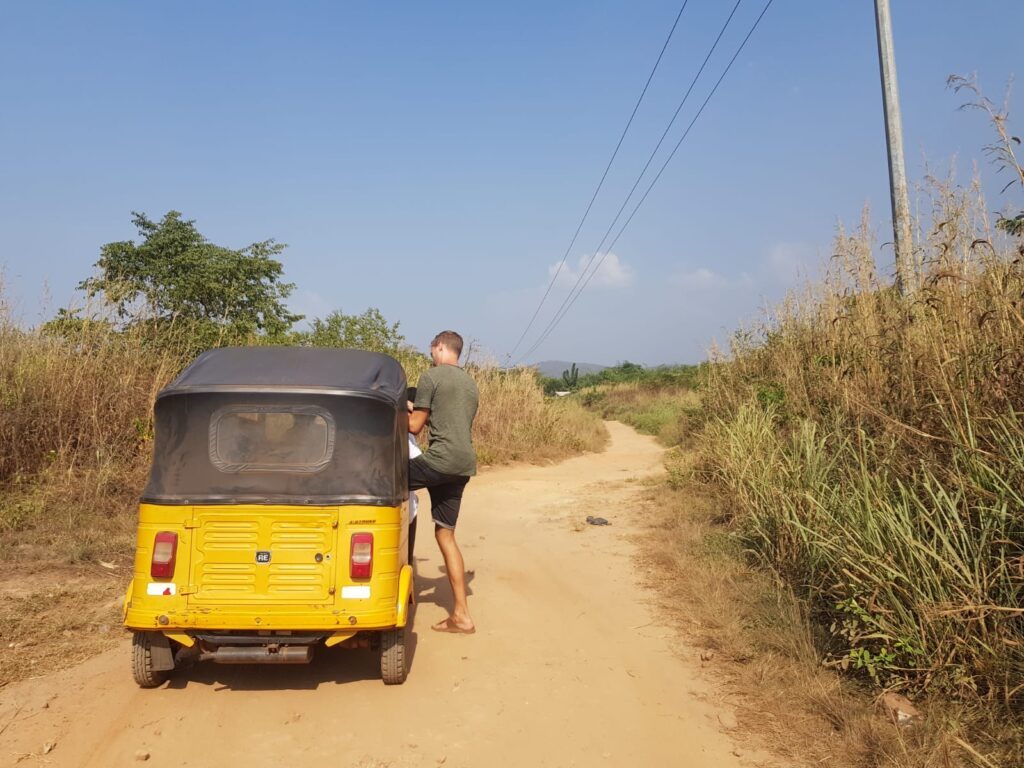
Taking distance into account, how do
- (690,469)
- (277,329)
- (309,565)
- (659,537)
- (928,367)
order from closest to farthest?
1. (309,565)
2. (928,367)
3. (659,537)
4. (690,469)
5. (277,329)

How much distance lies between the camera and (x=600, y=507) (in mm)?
10102

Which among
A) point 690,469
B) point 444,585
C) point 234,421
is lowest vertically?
point 444,585

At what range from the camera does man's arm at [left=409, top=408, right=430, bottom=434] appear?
500cm

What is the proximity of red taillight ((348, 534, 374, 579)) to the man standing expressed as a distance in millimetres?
1124

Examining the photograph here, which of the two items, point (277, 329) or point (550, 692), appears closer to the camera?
point (550, 692)

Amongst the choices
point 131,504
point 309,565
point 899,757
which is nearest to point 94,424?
point 131,504

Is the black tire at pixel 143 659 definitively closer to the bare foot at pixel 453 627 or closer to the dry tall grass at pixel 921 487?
the bare foot at pixel 453 627

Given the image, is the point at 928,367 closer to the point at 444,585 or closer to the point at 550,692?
the point at 550,692

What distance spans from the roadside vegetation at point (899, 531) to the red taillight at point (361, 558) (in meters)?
2.33

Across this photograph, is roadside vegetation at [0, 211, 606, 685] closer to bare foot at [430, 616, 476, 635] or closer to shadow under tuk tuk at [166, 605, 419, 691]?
shadow under tuk tuk at [166, 605, 419, 691]

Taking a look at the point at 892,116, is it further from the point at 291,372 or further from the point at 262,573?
the point at 262,573

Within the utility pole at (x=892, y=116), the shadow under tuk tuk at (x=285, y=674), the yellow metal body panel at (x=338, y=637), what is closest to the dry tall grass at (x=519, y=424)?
the utility pole at (x=892, y=116)

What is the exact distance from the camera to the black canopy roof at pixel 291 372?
13.6ft

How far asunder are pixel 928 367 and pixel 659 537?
372 centimetres
